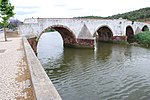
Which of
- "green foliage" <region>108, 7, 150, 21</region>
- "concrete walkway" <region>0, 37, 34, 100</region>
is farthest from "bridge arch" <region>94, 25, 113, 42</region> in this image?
"green foliage" <region>108, 7, 150, 21</region>

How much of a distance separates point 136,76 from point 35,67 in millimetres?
10000

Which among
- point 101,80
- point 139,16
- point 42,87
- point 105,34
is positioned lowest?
point 101,80

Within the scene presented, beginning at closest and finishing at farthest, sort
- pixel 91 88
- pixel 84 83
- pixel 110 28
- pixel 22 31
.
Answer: pixel 91 88 → pixel 84 83 → pixel 22 31 → pixel 110 28

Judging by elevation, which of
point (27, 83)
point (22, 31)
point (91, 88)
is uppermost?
point (22, 31)

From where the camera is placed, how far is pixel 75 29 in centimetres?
3123

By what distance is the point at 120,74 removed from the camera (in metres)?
16.7

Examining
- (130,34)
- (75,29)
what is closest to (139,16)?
(130,34)

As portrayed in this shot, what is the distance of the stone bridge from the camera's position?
25875 mm

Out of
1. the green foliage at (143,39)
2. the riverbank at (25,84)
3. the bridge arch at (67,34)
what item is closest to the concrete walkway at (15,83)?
the riverbank at (25,84)

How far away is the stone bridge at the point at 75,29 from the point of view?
2588 cm

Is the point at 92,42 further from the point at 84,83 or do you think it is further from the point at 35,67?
the point at 35,67

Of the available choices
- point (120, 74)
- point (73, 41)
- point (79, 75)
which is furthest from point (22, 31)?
point (120, 74)

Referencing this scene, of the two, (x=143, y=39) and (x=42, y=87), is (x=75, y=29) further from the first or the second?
(x=42, y=87)

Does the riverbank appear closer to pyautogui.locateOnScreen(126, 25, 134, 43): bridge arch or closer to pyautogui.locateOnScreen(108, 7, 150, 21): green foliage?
pyautogui.locateOnScreen(126, 25, 134, 43): bridge arch
